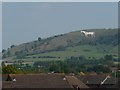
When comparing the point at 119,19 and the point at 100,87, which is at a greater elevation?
the point at 119,19

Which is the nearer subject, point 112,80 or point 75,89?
point 75,89

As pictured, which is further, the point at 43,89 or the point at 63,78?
the point at 63,78

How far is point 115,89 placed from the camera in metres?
72.1

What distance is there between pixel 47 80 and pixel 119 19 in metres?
28.7

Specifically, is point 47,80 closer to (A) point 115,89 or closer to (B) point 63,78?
(B) point 63,78

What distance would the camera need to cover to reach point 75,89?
65.4m

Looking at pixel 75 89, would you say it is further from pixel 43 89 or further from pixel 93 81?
pixel 93 81

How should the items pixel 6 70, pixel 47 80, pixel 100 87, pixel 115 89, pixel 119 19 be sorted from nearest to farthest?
pixel 119 19 < pixel 47 80 < pixel 115 89 < pixel 100 87 < pixel 6 70

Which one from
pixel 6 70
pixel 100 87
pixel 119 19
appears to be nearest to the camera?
pixel 119 19

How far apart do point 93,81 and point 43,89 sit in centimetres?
2337

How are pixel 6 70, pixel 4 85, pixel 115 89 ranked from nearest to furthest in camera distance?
pixel 4 85
pixel 115 89
pixel 6 70

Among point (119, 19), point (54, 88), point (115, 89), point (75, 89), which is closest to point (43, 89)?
point (54, 88)

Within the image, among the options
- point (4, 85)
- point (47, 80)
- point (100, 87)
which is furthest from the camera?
point (100, 87)

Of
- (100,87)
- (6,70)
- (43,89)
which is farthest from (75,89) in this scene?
(6,70)
